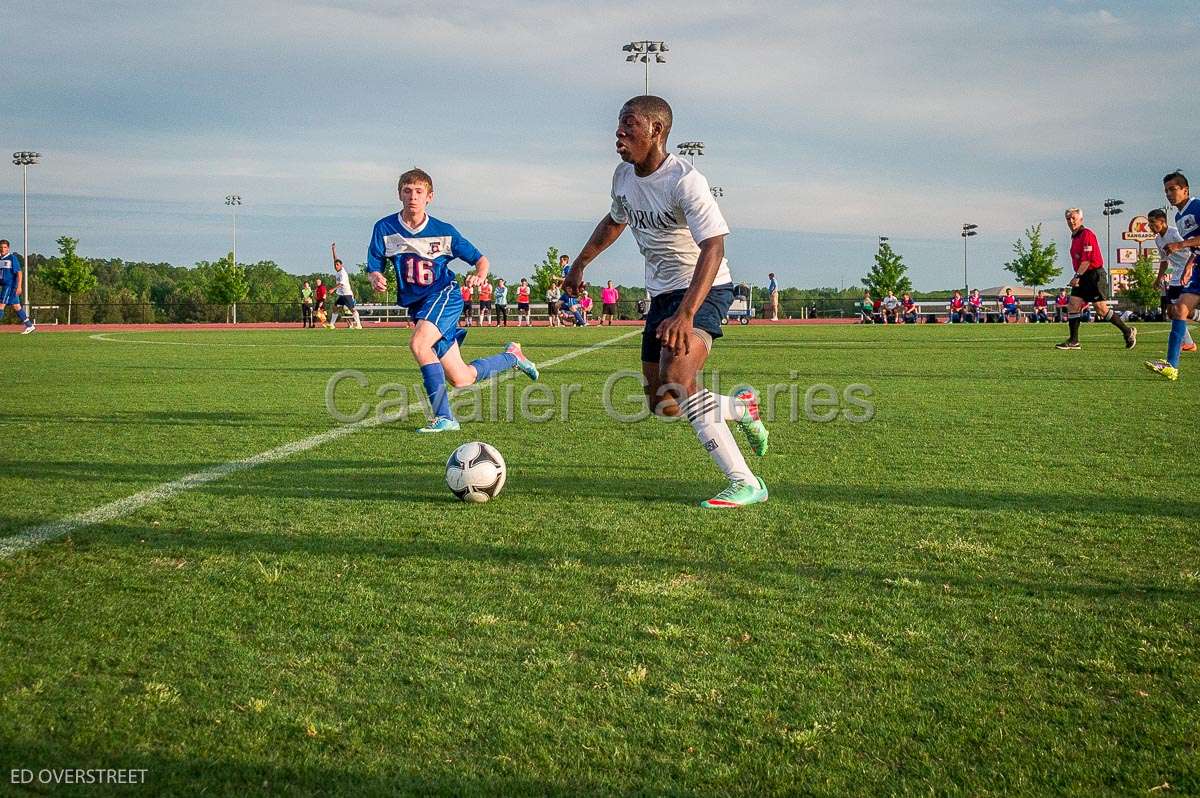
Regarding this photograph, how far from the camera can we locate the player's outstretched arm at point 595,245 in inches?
239

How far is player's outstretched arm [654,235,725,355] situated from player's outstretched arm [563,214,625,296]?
1106mm

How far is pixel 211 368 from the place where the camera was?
15.5 metres

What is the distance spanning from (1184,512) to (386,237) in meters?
6.61

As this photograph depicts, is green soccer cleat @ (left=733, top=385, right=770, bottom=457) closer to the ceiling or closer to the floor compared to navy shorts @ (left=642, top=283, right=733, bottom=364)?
closer to the floor

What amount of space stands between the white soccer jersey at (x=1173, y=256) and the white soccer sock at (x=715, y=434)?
37.1ft

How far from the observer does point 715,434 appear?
541 centimetres

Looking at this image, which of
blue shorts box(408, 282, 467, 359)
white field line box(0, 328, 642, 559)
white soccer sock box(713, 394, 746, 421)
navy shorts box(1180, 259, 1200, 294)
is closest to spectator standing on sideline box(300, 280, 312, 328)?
blue shorts box(408, 282, 467, 359)

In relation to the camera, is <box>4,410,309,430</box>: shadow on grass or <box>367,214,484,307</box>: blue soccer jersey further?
<box>367,214,484,307</box>: blue soccer jersey

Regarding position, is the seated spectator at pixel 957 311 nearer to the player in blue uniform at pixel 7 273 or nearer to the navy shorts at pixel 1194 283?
the navy shorts at pixel 1194 283

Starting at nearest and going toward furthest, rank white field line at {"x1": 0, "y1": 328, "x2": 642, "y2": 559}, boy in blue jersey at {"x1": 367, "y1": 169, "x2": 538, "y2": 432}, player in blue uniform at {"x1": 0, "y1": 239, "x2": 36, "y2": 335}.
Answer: white field line at {"x1": 0, "y1": 328, "x2": 642, "y2": 559}
boy in blue jersey at {"x1": 367, "y1": 169, "x2": 538, "y2": 432}
player in blue uniform at {"x1": 0, "y1": 239, "x2": 36, "y2": 335}

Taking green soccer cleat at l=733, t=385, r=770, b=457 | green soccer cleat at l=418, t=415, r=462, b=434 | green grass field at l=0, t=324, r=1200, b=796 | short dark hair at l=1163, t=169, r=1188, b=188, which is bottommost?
green grass field at l=0, t=324, r=1200, b=796

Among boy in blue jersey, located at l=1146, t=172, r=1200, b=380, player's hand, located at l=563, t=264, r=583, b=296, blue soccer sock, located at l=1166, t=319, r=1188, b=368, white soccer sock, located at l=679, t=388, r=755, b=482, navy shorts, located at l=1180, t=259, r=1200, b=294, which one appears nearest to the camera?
white soccer sock, located at l=679, t=388, r=755, b=482

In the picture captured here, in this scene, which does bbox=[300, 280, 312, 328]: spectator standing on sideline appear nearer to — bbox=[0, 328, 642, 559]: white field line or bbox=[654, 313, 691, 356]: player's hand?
bbox=[0, 328, 642, 559]: white field line

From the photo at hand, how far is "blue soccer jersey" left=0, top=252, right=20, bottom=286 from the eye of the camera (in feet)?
83.6
